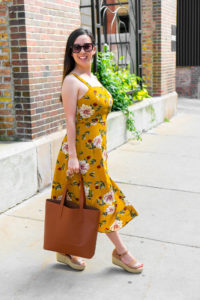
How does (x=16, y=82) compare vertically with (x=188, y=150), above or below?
above

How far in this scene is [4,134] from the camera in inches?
190

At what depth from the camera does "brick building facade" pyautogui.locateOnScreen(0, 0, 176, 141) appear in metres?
4.47

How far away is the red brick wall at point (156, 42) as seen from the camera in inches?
364

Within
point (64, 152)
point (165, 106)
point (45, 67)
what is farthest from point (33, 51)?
point (165, 106)

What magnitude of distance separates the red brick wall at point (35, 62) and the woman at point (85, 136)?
6.19ft

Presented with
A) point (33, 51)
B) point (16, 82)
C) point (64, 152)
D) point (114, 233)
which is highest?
point (33, 51)

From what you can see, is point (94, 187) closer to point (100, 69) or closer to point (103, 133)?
point (103, 133)

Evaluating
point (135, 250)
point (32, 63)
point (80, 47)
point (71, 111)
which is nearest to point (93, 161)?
point (71, 111)

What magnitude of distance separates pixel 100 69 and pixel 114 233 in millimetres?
4326

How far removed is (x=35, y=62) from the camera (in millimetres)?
4645

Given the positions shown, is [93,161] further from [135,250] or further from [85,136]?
[135,250]

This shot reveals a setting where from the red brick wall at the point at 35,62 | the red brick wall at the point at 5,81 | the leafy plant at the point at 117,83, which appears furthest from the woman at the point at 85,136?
the leafy plant at the point at 117,83

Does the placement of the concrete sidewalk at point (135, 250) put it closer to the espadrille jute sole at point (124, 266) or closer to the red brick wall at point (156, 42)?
the espadrille jute sole at point (124, 266)

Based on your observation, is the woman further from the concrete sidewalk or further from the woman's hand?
the concrete sidewalk
